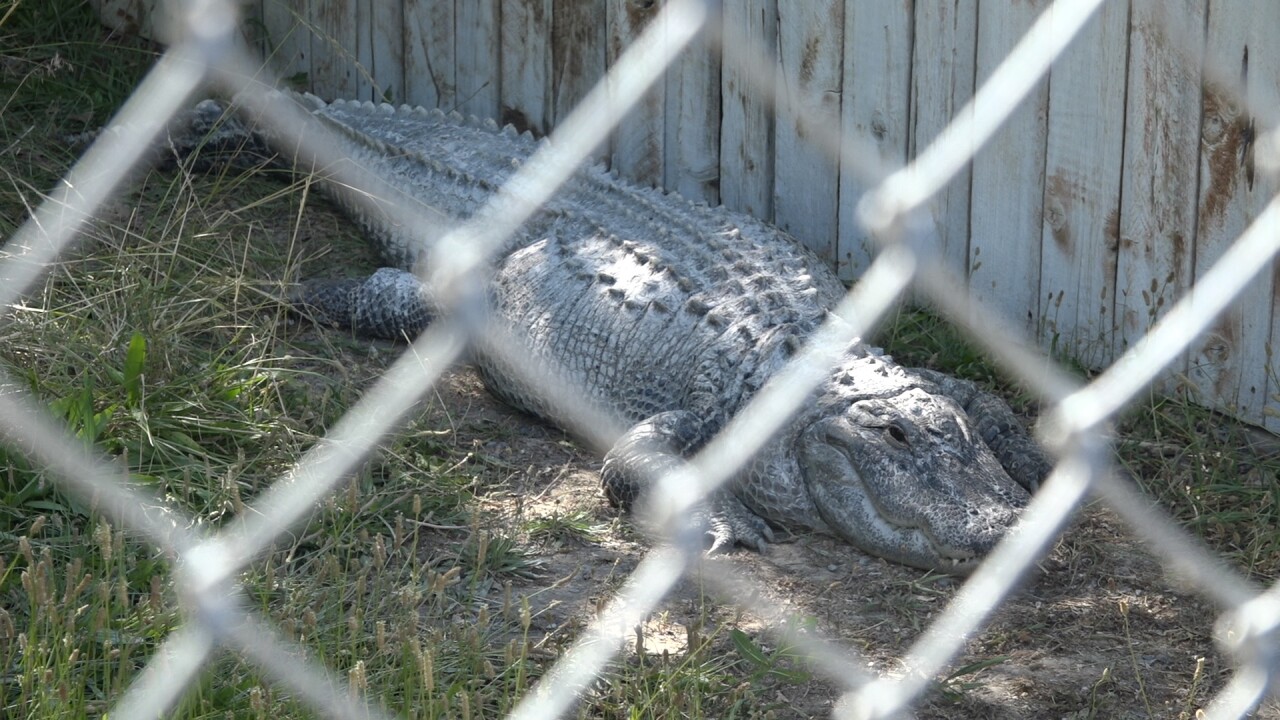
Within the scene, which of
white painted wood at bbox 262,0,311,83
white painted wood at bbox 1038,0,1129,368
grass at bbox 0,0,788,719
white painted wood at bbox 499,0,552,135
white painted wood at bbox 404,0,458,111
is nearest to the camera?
grass at bbox 0,0,788,719

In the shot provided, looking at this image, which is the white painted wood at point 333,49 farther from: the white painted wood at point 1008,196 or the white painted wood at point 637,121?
the white painted wood at point 1008,196

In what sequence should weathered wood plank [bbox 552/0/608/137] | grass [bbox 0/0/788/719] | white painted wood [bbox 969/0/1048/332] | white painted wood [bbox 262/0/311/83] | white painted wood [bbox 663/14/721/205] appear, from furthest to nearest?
white painted wood [bbox 262/0/311/83] < weathered wood plank [bbox 552/0/608/137] < white painted wood [bbox 663/14/721/205] < white painted wood [bbox 969/0/1048/332] < grass [bbox 0/0/788/719]

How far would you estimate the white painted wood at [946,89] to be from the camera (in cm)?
369

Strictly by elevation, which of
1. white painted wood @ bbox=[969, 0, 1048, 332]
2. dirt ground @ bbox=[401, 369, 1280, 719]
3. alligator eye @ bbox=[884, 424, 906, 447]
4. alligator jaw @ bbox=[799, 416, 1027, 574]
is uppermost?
white painted wood @ bbox=[969, 0, 1048, 332]

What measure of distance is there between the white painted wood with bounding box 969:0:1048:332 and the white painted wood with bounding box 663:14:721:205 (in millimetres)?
868

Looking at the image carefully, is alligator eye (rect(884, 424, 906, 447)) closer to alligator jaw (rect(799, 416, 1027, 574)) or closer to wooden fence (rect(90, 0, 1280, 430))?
alligator jaw (rect(799, 416, 1027, 574))

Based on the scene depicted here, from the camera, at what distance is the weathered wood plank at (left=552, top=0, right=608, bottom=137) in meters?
4.41

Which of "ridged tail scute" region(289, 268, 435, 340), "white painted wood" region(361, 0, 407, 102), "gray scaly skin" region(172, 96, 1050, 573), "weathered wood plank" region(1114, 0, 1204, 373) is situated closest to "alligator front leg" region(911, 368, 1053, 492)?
"gray scaly skin" region(172, 96, 1050, 573)

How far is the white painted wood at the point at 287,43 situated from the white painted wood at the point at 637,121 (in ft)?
4.32

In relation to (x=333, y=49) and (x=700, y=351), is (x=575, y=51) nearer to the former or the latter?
(x=333, y=49)

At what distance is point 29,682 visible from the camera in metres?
1.91

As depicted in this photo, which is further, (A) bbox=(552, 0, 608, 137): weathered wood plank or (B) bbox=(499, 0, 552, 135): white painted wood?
(B) bbox=(499, 0, 552, 135): white painted wood

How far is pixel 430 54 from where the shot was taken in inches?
192

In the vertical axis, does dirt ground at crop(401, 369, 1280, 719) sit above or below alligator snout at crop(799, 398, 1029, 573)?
below
